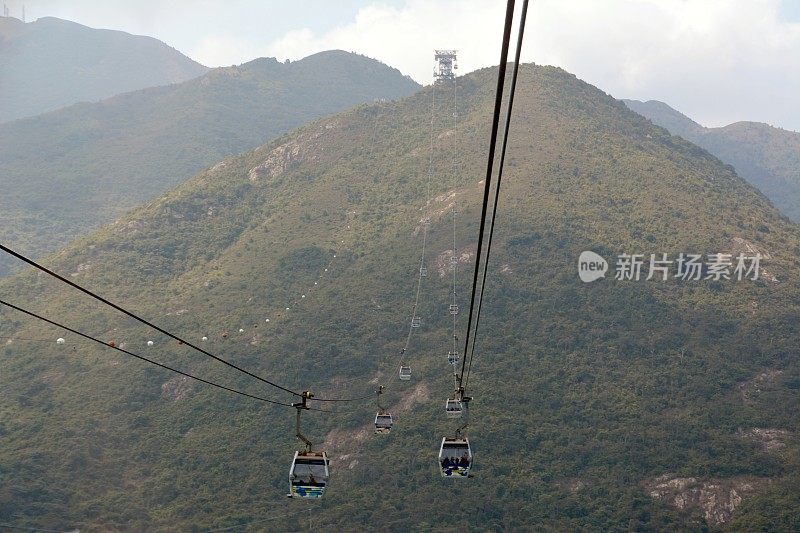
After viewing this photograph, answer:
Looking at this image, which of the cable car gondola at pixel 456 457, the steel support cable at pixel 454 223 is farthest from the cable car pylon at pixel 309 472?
the steel support cable at pixel 454 223

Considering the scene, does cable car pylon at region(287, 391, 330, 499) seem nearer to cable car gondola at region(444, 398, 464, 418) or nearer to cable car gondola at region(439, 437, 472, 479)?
cable car gondola at region(439, 437, 472, 479)

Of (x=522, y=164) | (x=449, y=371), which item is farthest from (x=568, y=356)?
(x=522, y=164)

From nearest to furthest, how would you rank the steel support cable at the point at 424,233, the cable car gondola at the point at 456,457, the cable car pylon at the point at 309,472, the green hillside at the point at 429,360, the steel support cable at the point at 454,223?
the cable car pylon at the point at 309,472
the cable car gondola at the point at 456,457
the green hillside at the point at 429,360
the steel support cable at the point at 454,223
the steel support cable at the point at 424,233

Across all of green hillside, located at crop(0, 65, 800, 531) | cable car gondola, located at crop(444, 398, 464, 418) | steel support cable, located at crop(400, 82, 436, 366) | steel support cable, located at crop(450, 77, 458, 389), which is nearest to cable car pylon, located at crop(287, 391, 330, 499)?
cable car gondola, located at crop(444, 398, 464, 418)

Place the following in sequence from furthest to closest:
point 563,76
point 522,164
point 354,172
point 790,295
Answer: point 563,76 < point 354,172 < point 522,164 < point 790,295

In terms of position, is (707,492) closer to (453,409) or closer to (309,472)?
(453,409)

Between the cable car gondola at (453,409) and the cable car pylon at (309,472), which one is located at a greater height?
the cable car gondola at (453,409)

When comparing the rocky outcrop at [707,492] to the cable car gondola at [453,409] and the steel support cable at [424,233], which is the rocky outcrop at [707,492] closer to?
the steel support cable at [424,233]

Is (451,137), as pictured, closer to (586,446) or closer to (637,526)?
(586,446)
